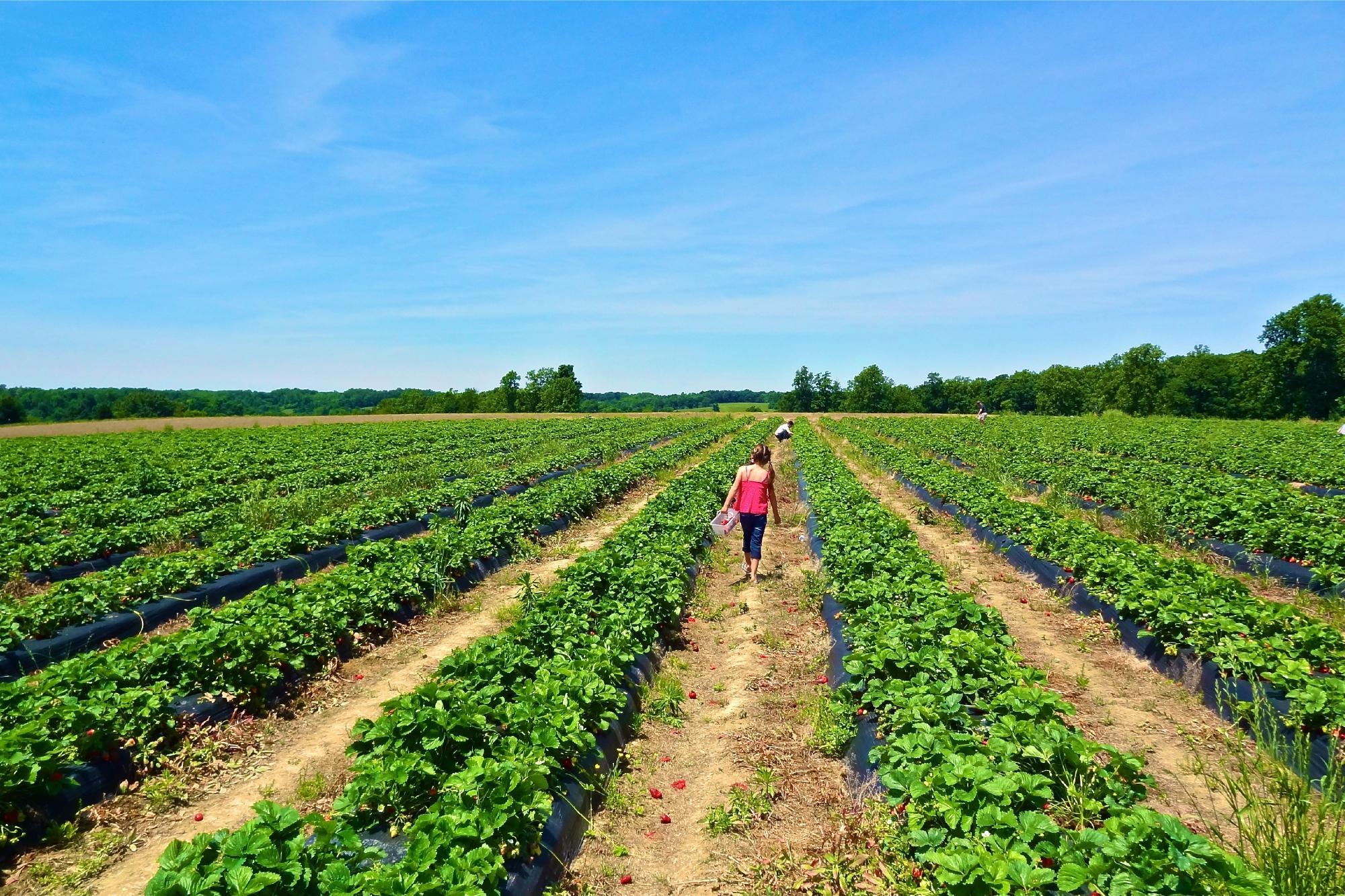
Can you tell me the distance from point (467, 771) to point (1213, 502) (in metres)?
15.4

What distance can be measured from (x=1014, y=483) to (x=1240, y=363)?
92480mm

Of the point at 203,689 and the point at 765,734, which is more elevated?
the point at 203,689

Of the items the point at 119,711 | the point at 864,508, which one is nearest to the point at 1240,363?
the point at 864,508

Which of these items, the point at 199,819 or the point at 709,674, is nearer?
the point at 199,819

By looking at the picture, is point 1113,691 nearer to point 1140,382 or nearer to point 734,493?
point 734,493

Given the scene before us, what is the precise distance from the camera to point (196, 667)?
18.9ft

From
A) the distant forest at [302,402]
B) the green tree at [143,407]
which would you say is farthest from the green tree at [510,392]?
the green tree at [143,407]

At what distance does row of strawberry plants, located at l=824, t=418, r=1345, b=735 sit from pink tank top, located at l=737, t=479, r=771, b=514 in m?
4.55

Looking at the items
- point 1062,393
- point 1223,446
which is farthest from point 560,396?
point 1223,446

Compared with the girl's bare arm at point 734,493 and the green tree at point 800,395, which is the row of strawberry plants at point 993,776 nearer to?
the girl's bare arm at point 734,493

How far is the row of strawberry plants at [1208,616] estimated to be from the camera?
5.20 metres

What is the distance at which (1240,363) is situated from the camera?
275 feet

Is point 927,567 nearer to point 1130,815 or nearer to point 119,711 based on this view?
point 1130,815

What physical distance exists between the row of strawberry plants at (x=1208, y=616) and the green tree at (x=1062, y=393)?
350 ft
